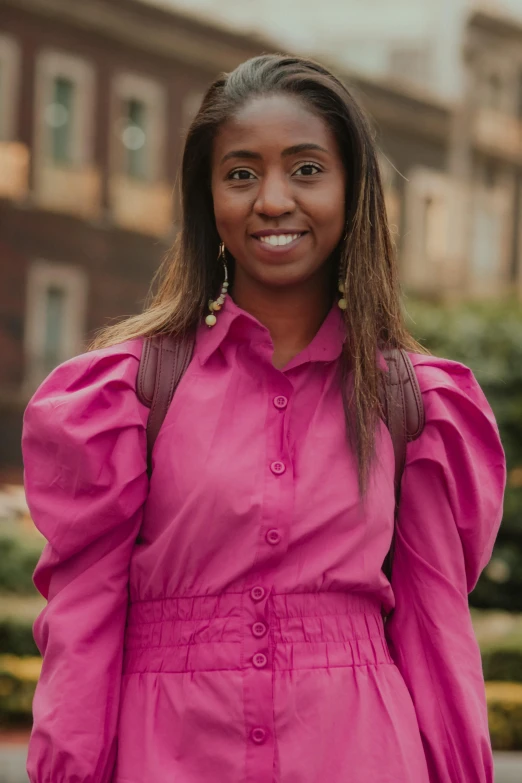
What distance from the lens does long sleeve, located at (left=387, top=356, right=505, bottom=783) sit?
7.94ft

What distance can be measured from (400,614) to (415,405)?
37cm

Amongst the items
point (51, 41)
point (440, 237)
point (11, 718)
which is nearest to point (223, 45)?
point (51, 41)

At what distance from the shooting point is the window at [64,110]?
1841 centimetres

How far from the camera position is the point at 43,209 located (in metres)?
18.2

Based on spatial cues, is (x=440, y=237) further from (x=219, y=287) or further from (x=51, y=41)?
(x=219, y=287)

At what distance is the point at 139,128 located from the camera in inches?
768

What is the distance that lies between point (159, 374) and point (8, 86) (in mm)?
16346

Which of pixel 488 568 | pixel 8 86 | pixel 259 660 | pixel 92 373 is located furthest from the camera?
pixel 8 86

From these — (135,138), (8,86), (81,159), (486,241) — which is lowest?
(486,241)

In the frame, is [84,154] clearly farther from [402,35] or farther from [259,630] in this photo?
[259,630]

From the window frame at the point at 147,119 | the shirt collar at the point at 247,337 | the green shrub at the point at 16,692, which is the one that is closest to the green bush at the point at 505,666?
the green shrub at the point at 16,692

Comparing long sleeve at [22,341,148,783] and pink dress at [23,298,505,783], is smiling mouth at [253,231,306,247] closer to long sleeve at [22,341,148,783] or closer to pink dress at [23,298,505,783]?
pink dress at [23,298,505,783]

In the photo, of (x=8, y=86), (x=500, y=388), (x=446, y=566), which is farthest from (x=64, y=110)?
(x=446, y=566)

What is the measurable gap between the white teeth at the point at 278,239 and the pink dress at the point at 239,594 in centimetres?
23
